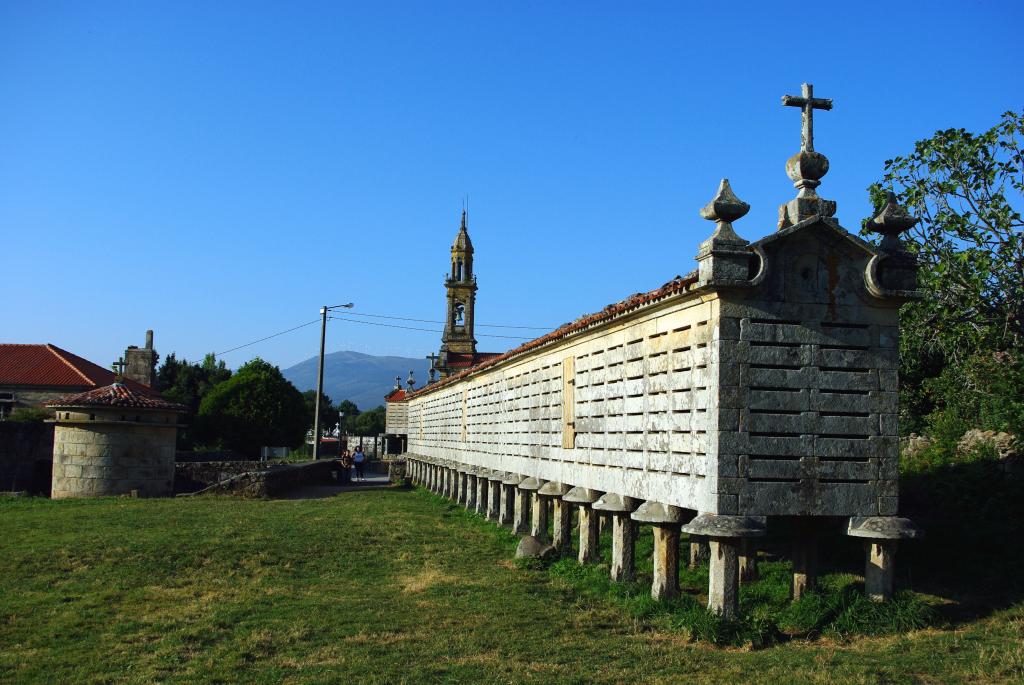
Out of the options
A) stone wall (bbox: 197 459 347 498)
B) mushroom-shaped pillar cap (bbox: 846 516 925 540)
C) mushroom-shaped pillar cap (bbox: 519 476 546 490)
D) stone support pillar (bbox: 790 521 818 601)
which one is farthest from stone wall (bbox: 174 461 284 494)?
mushroom-shaped pillar cap (bbox: 846 516 925 540)

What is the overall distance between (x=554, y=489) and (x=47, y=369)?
4053 centimetres

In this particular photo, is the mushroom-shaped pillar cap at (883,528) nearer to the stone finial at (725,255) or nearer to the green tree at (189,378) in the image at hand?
the stone finial at (725,255)

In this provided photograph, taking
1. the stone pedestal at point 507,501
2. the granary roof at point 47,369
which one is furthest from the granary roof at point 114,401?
the granary roof at point 47,369

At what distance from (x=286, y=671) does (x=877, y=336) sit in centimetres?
607

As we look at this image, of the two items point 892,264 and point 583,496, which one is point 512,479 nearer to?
point 583,496

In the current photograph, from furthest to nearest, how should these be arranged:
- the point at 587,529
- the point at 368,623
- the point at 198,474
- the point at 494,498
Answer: the point at 198,474, the point at 494,498, the point at 587,529, the point at 368,623

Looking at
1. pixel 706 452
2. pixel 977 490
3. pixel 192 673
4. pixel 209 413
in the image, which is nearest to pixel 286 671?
pixel 192 673

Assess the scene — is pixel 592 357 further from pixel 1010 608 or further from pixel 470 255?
pixel 470 255

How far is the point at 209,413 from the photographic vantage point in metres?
52.7

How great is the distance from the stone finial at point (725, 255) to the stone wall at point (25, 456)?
81.0 ft

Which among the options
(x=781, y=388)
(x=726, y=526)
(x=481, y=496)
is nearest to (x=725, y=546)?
(x=726, y=526)

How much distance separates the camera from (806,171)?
9672 mm

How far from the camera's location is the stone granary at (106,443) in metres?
23.4

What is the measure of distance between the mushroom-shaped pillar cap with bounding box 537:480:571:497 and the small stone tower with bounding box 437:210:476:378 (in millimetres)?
51841
